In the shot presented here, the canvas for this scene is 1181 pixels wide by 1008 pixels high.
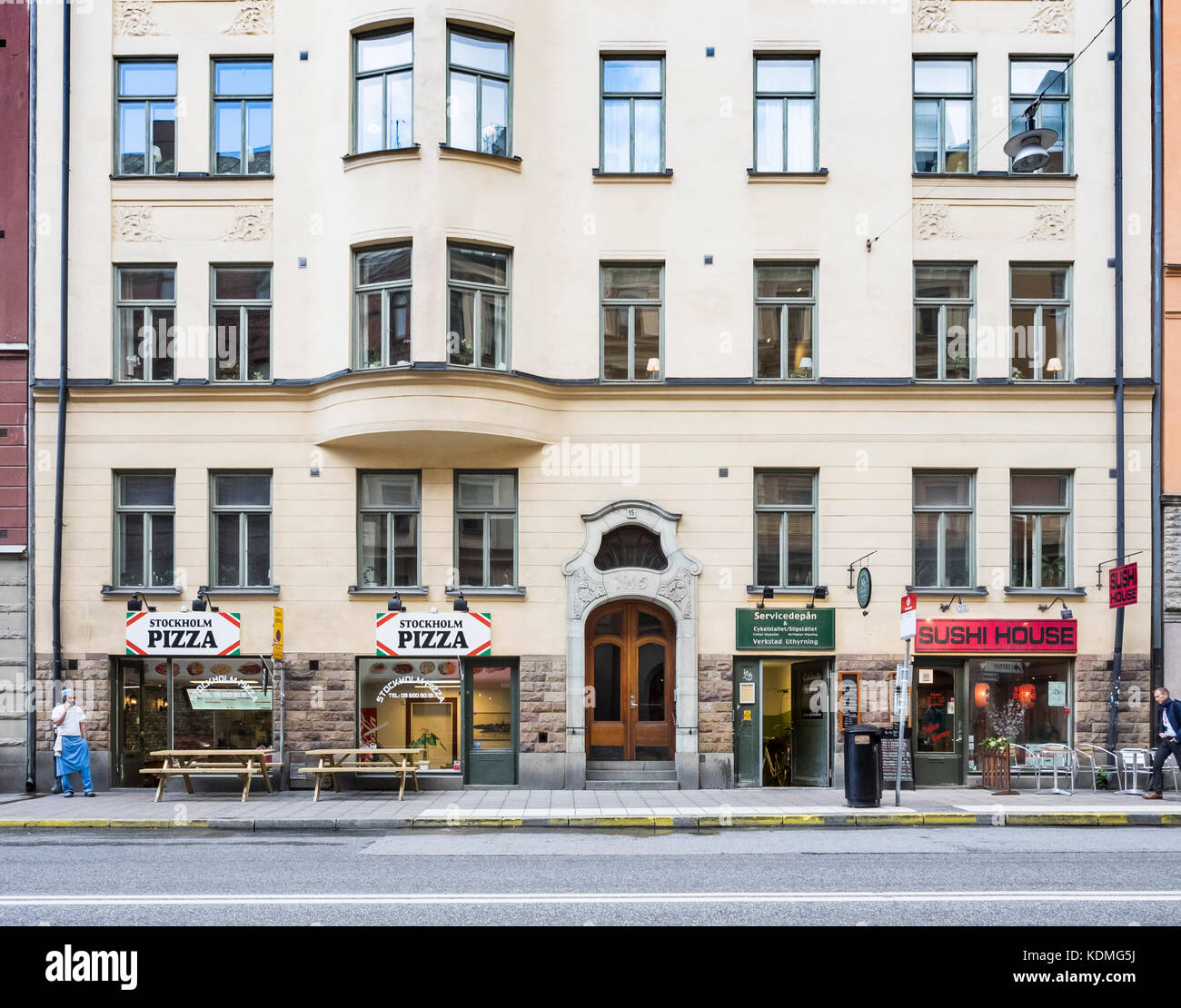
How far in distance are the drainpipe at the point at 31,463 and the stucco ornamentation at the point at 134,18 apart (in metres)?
1.46

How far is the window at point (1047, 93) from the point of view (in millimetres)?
19125

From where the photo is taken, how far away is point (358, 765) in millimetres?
17625

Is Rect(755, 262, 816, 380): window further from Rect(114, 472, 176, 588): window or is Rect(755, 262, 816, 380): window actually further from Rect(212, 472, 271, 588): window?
Rect(114, 472, 176, 588): window

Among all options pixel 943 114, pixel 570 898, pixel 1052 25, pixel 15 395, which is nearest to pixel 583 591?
pixel 570 898

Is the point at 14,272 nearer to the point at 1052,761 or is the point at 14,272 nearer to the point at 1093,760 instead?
the point at 1052,761

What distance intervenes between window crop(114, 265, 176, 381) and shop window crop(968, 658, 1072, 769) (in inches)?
592

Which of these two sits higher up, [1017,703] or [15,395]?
[15,395]

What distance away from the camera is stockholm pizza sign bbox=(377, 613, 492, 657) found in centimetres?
1788

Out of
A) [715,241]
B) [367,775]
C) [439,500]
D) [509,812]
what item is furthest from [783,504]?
[367,775]

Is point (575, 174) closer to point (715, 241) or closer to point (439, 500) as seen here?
point (715, 241)

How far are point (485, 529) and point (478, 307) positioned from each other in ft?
12.4

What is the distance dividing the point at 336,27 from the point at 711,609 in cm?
1190

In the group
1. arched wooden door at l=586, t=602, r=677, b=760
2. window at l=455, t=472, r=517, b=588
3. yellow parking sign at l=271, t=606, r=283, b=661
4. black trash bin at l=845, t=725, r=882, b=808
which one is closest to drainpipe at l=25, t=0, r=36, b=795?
yellow parking sign at l=271, t=606, r=283, b=661

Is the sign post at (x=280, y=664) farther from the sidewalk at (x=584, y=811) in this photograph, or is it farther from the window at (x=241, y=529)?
the window at (x=241, y=529)
